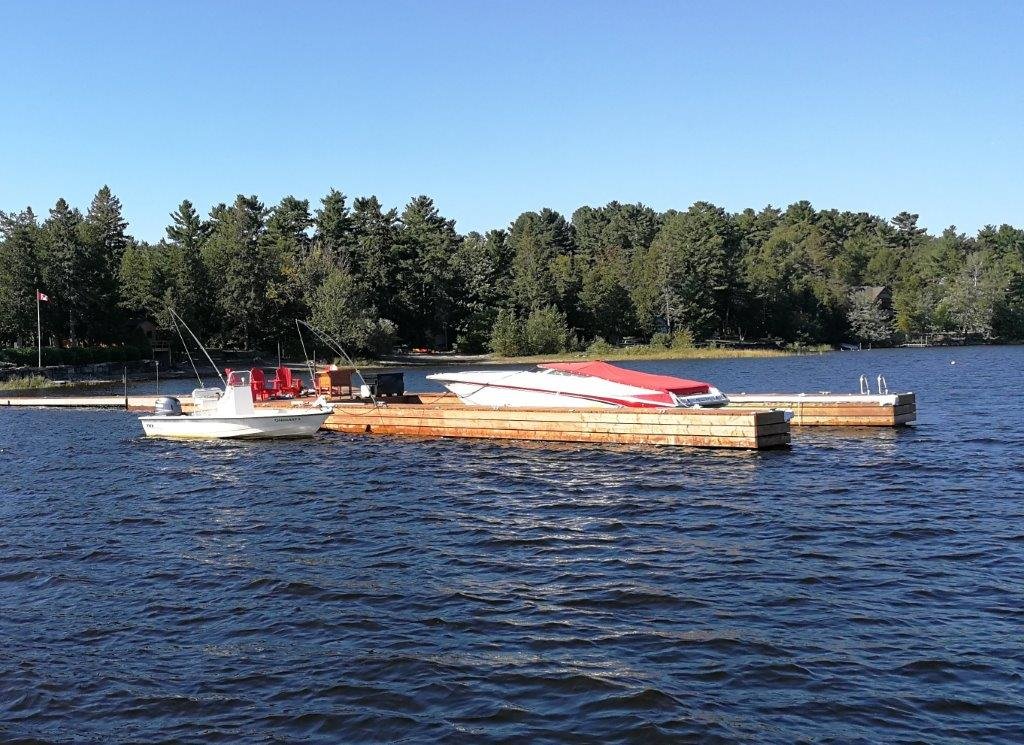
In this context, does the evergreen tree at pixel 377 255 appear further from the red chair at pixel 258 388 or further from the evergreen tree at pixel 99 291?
the red chair at pixel 258 388

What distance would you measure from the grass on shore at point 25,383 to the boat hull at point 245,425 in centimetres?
3566

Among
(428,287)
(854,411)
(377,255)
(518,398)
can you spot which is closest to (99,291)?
(377,255)

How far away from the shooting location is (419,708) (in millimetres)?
7906

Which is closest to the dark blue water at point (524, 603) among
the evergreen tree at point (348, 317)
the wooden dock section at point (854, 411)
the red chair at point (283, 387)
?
the wooden dock section at point (854, 411)

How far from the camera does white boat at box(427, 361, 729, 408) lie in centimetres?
2430

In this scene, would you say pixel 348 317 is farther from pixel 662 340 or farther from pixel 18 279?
pixel 662 340

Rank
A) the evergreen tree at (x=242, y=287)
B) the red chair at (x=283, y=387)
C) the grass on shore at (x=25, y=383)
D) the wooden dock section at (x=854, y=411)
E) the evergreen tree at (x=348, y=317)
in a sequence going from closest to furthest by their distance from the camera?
the wooden dock section at (x=854, y=411)
the red chair at (x=283, y=387)
the grass on shore at (x=25, y=383)
the evergreen tree at (x=348, y=317)
the evergreen tree at (x=242, y=287)

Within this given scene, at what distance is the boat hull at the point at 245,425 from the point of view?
25547 millimetres

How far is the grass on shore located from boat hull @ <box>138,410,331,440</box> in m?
35.7

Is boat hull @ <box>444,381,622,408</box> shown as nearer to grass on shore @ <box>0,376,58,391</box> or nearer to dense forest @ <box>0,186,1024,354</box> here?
grass on shore @ <box>0,376,58,391</box>

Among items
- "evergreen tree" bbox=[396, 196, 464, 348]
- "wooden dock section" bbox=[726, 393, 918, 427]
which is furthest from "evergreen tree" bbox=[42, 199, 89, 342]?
"wooden dock section" bbox=[726, 393, 918, 427]

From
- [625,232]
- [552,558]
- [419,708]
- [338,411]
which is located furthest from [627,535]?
[625,232]

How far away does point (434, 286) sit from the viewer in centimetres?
9969

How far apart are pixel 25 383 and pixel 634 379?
159 ft
